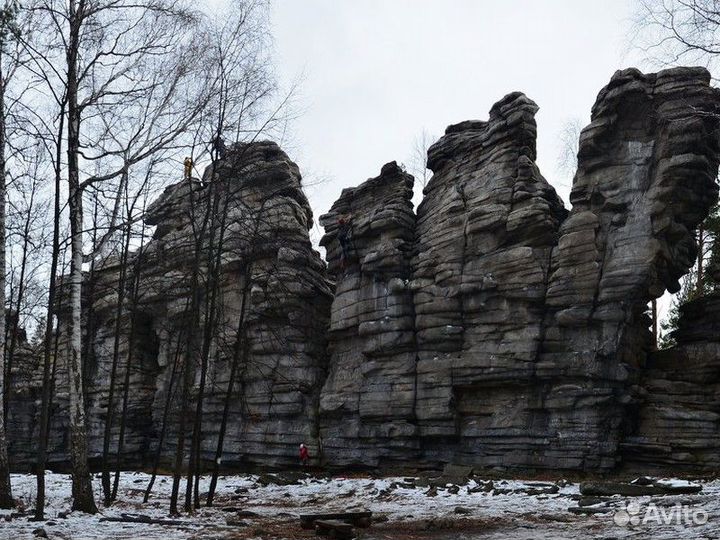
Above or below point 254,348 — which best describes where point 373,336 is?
above

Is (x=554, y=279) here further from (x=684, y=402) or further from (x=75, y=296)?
(x=75, y=296)

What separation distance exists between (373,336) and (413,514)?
1414cm

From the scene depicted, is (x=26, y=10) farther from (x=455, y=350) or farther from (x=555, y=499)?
(x=455, y=350)

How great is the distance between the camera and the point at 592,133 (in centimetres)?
2728

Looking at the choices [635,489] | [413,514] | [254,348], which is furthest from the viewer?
[254,348]

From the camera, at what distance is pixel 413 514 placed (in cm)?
1702

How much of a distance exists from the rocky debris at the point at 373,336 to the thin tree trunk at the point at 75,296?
15.4m

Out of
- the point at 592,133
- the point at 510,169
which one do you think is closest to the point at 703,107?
the point at 592,133

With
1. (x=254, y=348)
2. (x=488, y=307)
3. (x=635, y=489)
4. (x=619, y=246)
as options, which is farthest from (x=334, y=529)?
(x=254, y=348)

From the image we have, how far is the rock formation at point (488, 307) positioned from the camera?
24.6m

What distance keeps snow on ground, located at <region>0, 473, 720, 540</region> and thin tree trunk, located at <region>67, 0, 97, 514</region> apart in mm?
723

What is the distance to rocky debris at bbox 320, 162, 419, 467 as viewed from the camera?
29188mm

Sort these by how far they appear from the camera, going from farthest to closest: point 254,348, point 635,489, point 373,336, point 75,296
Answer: point 254,348
point 373,336
point 635,489
point 75,296

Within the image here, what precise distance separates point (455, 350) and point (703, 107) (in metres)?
13.2
